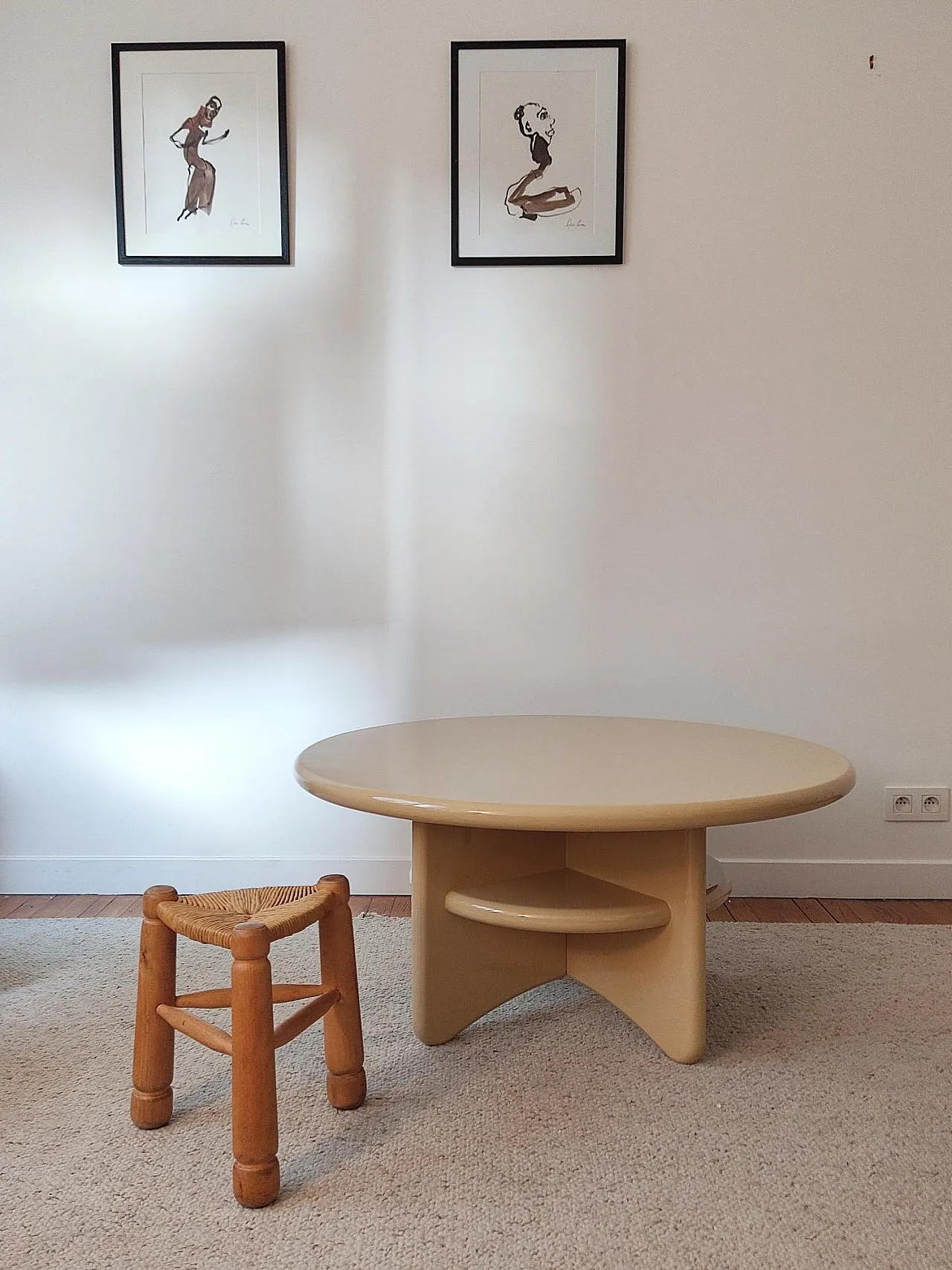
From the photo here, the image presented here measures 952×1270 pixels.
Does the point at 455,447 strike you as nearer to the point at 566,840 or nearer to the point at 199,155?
the point at 199,155

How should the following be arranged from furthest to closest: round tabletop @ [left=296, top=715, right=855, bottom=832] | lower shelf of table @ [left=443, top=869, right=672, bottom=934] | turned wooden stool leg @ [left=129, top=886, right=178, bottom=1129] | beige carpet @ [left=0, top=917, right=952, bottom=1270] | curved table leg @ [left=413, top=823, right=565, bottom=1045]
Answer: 1. curved table leg @ [left=413, top=823, right=565, bottom=1045]
2. lower shelf of table @ [left=443, top=869, right=672, bottom=934]
3. turned wooden stool leg @ [left=129, top=886, right=178, bottom=1129]
4. round tabletop @ [left=296, top=715, right=855, bottom=832]
5. beige carpet @ [left=0, top=917, right=952, bottom=1270]

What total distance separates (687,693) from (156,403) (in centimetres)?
170

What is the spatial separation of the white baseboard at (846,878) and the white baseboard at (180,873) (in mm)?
994

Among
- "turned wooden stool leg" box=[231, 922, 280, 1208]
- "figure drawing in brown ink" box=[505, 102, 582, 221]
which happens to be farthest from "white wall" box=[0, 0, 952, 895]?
"turned wooden stool leg" box=[231, 922, 280, 1208]

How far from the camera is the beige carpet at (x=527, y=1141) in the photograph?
1.34m

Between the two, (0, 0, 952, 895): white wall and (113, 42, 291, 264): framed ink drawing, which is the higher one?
(113, 42, 291, 264): framed ink drawing

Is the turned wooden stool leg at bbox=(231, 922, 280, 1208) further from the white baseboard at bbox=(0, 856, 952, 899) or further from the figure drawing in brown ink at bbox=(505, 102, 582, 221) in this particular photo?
the figure drawing in brown ink at bbox=(505, 102, 582, 221)

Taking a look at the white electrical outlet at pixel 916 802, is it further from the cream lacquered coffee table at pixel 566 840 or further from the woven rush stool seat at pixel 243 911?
the woven rush stool seat at pixel 243 911

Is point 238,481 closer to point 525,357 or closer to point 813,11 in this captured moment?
point 525,357

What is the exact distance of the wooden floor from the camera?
2.65 metres

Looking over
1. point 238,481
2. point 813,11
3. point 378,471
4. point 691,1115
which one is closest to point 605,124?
point 813,11

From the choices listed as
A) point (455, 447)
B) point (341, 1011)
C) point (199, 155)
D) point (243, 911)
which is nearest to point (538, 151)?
point (455, 447)

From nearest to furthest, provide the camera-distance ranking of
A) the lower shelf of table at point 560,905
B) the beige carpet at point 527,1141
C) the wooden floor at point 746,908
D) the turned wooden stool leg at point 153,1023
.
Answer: the beige carpet at point 527,1141, the turned wooden stool leg at point 153,1023, the lower shelf of table at point 560,905, the wooden floor at point 746,908

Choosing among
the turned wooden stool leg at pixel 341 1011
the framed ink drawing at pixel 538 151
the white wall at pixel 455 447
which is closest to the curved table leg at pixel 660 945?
the turned wooden stool leg at pixel 341 1011
